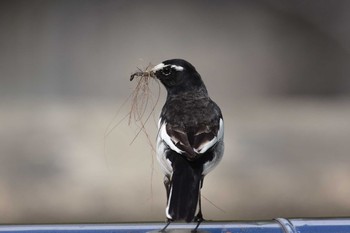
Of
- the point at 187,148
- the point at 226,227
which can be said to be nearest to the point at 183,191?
the point at 187,148

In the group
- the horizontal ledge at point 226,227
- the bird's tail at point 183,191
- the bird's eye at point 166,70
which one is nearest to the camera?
the horizontal ledge at point 226,227

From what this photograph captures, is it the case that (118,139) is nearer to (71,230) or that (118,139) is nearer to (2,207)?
(2,207)

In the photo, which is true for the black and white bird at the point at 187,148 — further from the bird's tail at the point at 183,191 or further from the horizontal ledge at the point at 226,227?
the horizontal ledge at the point at 226,227

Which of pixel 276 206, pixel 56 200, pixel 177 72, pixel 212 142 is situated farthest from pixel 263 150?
pixel 212 142

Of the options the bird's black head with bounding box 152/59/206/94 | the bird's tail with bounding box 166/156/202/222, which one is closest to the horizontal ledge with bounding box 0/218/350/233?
the bird's tail with bounding box 166/156/202/222

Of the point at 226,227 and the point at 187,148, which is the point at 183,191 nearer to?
the point at 187,148

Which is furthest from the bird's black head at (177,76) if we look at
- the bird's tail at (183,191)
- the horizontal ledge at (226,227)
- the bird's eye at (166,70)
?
the horizontal ledge at (226,227)
